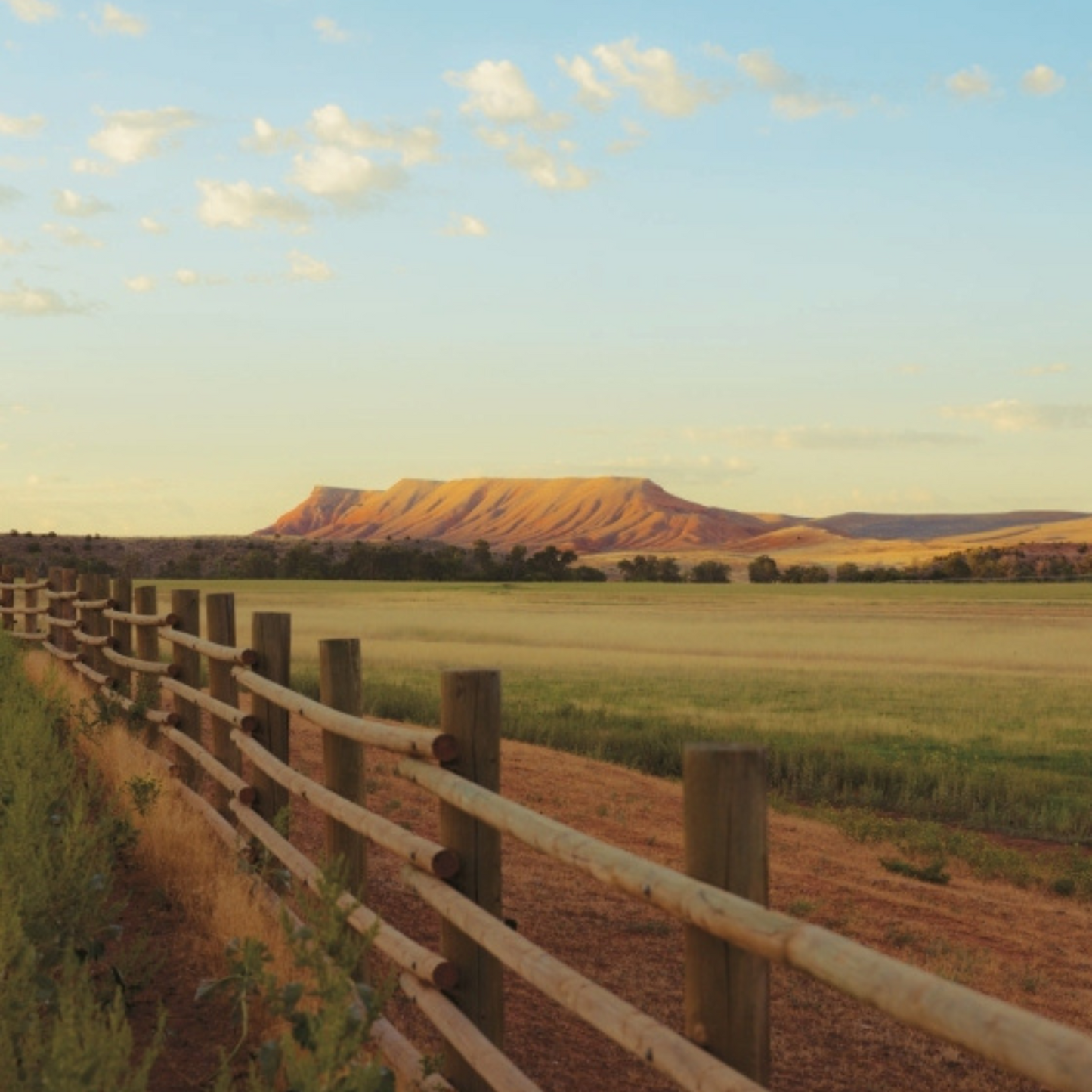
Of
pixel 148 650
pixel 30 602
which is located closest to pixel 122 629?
pixel 148 650

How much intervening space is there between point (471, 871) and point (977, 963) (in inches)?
192

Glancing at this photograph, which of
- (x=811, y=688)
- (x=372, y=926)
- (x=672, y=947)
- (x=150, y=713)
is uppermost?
(x=372, y=926)

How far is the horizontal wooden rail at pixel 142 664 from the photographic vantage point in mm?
11180

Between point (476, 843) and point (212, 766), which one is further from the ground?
point (476, 843)

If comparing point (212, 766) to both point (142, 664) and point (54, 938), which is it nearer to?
A: point (142, 664)

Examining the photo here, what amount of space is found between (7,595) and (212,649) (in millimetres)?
16529

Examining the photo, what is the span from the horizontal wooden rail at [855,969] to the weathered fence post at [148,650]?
8.48m

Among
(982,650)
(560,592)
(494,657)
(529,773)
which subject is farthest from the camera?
(560,592)

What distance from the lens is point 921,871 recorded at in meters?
11.4

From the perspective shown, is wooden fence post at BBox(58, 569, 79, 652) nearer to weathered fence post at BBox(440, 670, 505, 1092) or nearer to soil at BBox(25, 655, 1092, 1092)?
soil at BBox(25, 655, 1092, 1092)

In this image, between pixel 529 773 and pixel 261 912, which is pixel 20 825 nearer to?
pixel 261 912

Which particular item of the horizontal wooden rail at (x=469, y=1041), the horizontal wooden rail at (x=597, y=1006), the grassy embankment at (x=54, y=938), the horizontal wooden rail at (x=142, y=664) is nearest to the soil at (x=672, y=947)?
the grassy embankment at (x=54, y=938)

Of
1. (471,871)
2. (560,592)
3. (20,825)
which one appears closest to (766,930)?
(471,871)

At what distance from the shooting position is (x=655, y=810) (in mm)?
13062
